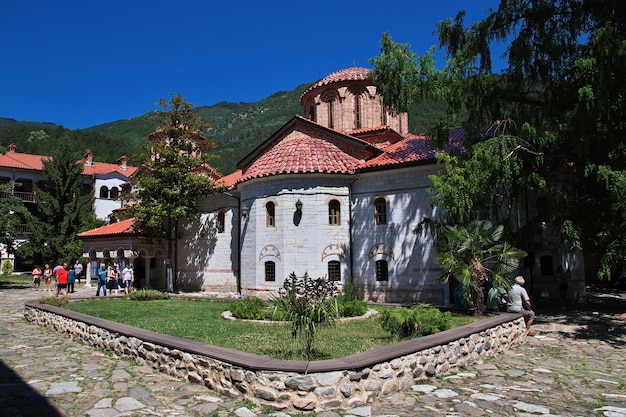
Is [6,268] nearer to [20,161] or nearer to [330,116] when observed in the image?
[20,161]

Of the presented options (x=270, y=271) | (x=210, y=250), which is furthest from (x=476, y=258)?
(x=210, y=250)

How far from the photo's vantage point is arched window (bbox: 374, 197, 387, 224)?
1772 cm

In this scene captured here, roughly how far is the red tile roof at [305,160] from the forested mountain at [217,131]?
4.16 metres

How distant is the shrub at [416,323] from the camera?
8828 mm

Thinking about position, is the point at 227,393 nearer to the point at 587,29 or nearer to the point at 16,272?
the point at 587,29

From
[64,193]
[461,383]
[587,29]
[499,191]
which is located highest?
[587,29]

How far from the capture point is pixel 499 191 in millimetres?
13898

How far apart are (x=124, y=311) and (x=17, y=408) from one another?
9.19 m

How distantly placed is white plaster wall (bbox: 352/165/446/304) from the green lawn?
453cm

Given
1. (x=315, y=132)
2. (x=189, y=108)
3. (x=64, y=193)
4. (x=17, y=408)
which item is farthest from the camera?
(x=64, y=193)

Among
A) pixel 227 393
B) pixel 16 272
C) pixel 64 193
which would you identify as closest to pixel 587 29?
pixel 227 393

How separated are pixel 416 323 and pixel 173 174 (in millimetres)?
16103

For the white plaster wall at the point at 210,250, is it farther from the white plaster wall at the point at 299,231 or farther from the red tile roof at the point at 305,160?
the red tile roof at the point at 305,160

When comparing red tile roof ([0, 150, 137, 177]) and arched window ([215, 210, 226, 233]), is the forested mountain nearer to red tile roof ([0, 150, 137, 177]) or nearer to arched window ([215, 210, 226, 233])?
red tile roof ([0, 150, 137, 177])
